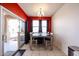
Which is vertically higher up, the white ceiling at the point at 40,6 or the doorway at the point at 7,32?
the white ceiling at the point at 40,6

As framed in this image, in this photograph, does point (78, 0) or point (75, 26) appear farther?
point (75, 26)

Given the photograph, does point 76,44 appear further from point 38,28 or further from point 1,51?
point 38,28

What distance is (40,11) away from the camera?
682cm

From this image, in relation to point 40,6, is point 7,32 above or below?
below

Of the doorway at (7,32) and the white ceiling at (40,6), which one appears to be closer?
the doorway at (7,32)

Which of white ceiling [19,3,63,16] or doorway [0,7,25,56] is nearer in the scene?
doorway [0,7,25,56]

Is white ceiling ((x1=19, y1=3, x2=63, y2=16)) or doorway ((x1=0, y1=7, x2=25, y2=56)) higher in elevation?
white ceiling ((x1=19, y1=3, x2=63, y2=16))

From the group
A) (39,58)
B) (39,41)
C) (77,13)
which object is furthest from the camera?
(39,41)

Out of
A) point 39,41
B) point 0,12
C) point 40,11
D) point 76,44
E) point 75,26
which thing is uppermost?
point 40,11

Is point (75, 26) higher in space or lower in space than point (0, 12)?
lower

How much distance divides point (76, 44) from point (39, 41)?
5.40m

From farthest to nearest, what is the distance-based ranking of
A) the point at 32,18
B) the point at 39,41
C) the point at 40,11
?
the point at 32,18, the point at 39,41, the point at 40,11

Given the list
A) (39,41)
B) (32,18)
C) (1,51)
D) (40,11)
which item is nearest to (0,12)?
(1,51)

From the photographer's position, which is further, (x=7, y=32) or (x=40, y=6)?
(x=40, y=6)
